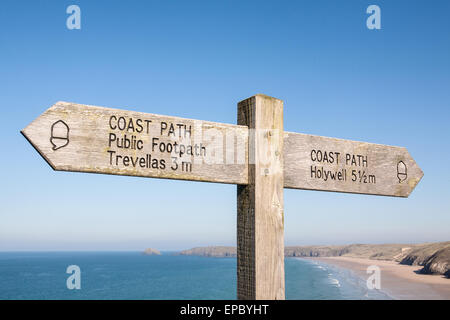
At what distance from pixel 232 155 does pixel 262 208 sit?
1.28 ft

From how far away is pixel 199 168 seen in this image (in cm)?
236

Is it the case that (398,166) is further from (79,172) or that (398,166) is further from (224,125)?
(79,172)

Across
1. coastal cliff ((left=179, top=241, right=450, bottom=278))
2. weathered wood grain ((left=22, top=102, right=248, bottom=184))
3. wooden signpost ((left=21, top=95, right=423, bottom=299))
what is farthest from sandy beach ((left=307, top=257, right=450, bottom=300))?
weathered wood grain ((left=22, top=102, right=248, bottom=184))

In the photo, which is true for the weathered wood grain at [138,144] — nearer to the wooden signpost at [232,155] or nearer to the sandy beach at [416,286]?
the wooden signpost at [232,155]

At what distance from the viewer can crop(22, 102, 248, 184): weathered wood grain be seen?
202 centimetres

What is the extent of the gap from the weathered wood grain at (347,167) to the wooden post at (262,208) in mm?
165

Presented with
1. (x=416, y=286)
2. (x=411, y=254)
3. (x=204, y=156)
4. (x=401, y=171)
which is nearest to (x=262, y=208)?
(x=204, y=156)

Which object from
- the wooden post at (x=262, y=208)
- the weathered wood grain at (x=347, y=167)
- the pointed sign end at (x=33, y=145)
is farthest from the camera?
the weathered wood grain at (x=347, y=167)

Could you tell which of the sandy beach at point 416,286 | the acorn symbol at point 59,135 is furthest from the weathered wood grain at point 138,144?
the sandy beach at point 416,286

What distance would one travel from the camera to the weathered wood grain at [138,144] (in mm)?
2023

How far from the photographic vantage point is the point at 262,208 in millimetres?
2406

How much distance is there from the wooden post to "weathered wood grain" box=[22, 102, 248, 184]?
0.09 m

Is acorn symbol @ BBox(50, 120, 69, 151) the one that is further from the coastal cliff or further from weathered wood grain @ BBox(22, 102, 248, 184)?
the coastal cliff
